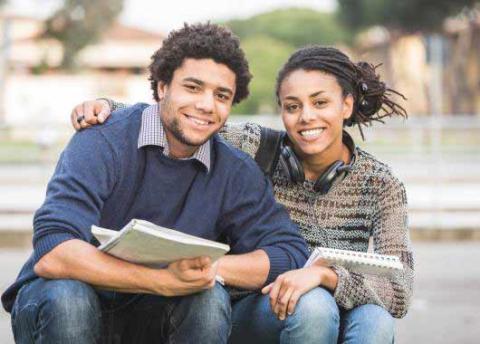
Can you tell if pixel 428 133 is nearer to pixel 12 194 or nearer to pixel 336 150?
pixel 12 194

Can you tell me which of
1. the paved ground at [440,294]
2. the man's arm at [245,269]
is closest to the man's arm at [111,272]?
the man's arm at [245,269]

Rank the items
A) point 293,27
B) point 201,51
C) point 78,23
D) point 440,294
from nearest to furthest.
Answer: point 201,51 → point 440,294 → point 78,23 → point 293,27

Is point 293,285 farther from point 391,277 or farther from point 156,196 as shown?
point 156,196

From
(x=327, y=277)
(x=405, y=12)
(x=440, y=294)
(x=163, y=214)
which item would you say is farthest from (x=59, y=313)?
(x=405, y=12)

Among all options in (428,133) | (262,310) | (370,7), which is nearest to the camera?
(262,310)

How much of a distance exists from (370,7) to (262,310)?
47450 mm

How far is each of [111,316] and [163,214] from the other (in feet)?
1.34

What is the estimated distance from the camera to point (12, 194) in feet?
50.0

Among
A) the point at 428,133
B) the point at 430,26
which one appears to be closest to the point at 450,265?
the point at 428,133

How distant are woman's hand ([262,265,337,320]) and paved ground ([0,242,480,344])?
11.1 ft

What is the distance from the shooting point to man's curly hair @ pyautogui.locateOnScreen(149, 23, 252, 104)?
423 centimetres

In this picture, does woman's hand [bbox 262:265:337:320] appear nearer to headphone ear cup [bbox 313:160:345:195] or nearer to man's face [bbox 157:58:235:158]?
headphone ear cup [bbox 313:160:345:195]

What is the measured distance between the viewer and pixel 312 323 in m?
3.80

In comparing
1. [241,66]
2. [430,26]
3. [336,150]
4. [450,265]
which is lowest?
[450,265]
